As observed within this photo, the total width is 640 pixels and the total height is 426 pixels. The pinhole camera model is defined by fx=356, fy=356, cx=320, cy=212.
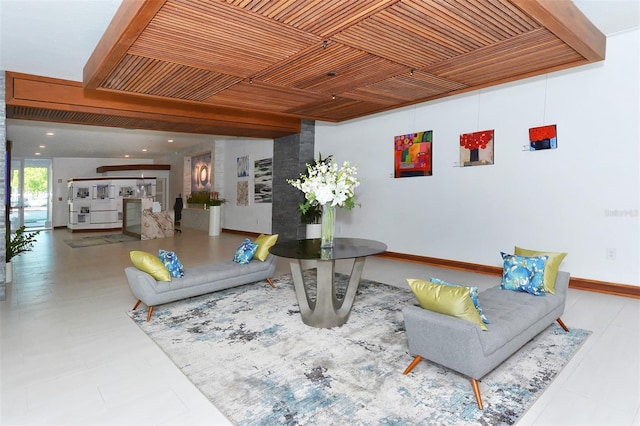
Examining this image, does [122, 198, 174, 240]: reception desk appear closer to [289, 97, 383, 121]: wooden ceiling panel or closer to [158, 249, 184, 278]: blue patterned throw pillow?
[289, 97, 383, 121]: wooden ceiling panel

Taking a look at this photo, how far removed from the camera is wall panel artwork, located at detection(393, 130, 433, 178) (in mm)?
6777

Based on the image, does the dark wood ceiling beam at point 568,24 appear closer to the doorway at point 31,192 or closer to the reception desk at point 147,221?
the reception desk at point 147,221

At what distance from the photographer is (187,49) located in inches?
136

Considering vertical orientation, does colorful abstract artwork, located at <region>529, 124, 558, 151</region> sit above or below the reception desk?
above

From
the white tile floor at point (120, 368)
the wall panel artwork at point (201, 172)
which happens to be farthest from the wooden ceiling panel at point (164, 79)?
the wall panel artwork at point (201, 172)

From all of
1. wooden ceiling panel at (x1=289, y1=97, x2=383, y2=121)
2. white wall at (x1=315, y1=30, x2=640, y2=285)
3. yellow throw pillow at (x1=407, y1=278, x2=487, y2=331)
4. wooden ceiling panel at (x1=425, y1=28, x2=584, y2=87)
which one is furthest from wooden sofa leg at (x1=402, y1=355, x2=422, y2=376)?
wooden ceiling panel at (x1=289, y1=97, x2=383, y2=121)

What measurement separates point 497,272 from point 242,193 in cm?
801

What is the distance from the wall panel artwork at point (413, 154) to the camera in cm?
678

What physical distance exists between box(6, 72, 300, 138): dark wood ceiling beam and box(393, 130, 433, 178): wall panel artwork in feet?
8.67

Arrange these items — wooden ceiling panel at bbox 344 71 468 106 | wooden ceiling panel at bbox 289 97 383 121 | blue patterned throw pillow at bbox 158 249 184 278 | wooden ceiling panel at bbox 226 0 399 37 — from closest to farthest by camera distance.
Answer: wooden ceiling panel at bbox 226 0 399 37, blue patterned throw pillow at bbox 158 249 184 278, wooden ceiling panel at bbox 344 71 468 106, wooden ceiling panel at bbox 289 97 383 121

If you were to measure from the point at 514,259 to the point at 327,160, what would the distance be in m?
5.59

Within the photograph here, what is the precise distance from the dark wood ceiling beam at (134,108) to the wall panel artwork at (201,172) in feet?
18.1

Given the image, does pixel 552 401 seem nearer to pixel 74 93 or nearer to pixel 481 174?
pixel 481 174

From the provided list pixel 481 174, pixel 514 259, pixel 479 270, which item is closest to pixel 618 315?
pixel 514 259
